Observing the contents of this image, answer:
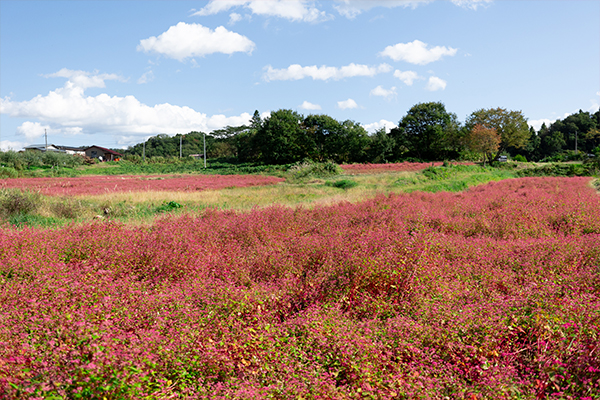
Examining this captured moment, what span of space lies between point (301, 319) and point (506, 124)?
56.6m

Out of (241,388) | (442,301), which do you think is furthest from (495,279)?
(241,388)

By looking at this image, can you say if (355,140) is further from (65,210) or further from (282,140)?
(65,210)

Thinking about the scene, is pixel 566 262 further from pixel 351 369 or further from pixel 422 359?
pixel 351 369

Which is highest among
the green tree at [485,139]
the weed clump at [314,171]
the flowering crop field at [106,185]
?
the green tree at [485,139]

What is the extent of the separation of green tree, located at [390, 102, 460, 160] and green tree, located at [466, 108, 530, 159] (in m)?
12.4

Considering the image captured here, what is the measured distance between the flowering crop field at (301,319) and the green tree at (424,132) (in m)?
64.1

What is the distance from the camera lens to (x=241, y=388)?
2.87 meters

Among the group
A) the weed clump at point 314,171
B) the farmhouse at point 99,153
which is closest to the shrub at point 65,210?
the weed clump at point 314,171

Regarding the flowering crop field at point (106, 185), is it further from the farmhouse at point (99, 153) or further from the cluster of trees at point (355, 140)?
the farmhouse at point (99, 153)

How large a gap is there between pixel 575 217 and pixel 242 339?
357 inches

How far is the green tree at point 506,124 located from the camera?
165 feet

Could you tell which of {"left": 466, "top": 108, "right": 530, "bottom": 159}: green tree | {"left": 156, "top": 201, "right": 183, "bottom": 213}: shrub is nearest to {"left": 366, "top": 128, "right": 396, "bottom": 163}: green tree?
{"left": 466, "top": 108, "right": 530, "bottom": 159}: green tree

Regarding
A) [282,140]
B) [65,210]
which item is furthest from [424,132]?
[65,210]

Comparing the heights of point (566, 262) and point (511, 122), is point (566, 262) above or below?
below
